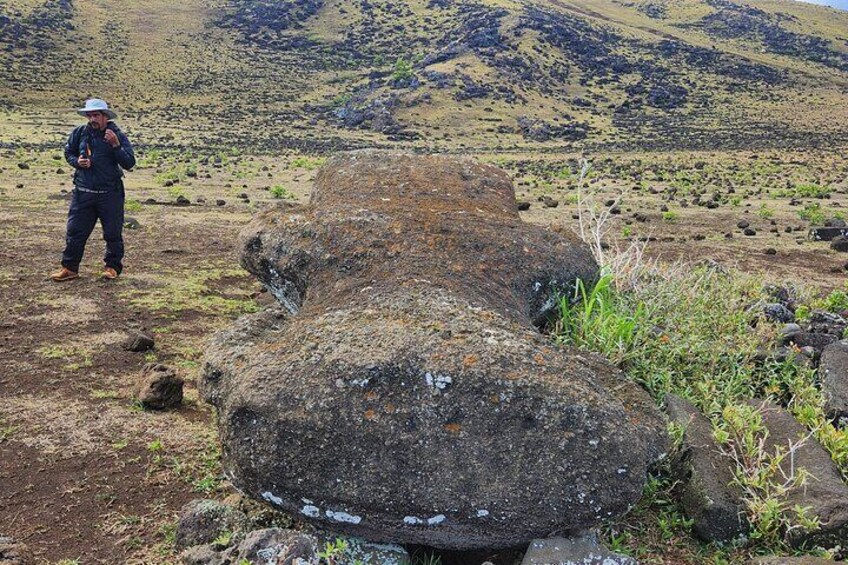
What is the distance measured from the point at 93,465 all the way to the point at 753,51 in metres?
90.5

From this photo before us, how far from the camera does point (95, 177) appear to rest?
323 inches

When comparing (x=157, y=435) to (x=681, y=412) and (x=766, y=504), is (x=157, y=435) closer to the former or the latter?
(x=681, y=412)

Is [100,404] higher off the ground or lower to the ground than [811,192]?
lower

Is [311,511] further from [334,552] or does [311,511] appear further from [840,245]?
[840,245]

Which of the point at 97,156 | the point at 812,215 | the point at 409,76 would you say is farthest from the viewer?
the point at 409,76

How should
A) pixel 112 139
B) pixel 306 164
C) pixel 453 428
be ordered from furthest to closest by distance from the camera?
pixel 306 164, pixel 112 139, pixel 453 428

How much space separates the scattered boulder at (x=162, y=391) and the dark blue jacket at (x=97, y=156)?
140 inches

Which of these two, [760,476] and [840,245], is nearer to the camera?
[760,476]

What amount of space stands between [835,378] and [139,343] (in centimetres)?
536

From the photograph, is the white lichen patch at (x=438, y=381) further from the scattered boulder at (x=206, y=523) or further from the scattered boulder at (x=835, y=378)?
the scattered boulder at (x=835, y=378)

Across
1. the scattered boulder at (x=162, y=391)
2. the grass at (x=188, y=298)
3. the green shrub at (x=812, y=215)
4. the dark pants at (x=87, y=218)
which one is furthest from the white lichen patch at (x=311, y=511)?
the green shrub at (x=812, y=215)

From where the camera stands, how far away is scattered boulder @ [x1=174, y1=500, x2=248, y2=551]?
358 cm

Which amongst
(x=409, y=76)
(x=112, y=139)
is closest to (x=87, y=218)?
(x=112, y=139)

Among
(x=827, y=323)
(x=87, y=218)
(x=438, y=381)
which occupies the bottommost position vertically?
(x=87, y=218)
